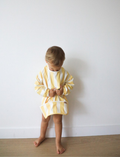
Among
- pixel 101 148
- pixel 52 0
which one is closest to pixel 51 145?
pixel 101 148

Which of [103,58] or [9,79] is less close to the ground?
[103,58]

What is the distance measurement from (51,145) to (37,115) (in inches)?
13.6

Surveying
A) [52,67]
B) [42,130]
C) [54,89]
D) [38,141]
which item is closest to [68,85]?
[54,89]

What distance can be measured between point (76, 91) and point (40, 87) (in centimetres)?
42

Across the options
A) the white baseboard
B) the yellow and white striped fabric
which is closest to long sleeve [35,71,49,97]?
the yellow and white striped fabric

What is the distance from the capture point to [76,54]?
1.20 m

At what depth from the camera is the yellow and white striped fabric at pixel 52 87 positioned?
3.50 feet

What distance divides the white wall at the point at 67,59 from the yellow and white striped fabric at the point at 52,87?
0.47ft

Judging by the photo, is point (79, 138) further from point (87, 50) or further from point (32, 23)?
point (32, 23)

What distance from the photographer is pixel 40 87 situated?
1074mm

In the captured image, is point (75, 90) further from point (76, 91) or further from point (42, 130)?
point (42, 130)

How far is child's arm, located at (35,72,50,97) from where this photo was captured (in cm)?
105

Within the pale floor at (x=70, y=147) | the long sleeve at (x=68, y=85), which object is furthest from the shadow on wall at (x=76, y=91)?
the pale floor at (x=70, y=147)

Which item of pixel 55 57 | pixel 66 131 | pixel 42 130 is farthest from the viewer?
pixel 66 131
